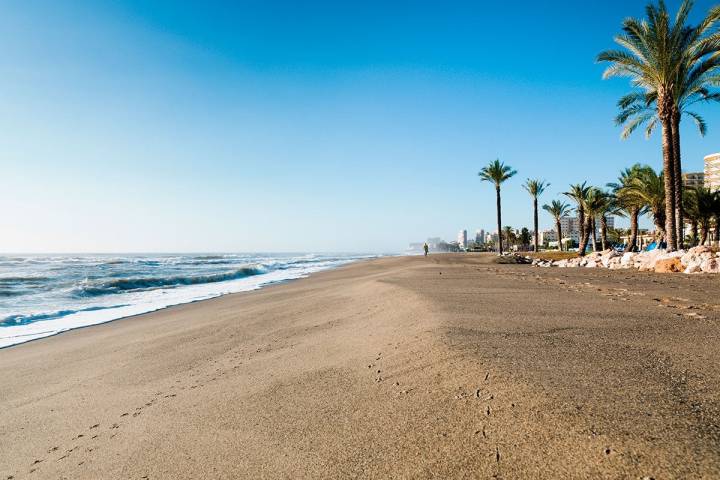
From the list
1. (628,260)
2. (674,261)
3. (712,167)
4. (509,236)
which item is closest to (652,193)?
(628,260)

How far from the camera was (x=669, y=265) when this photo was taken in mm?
14445

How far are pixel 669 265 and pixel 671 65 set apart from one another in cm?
972

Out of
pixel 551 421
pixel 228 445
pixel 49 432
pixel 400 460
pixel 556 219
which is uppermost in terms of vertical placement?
pixel 556 219

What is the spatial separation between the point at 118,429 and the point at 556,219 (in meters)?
63.4

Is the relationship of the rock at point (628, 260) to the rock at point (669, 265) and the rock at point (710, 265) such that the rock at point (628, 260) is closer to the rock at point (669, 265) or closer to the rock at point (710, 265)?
the rock at point (669, 265)

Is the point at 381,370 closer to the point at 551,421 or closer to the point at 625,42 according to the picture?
the point at 551,421

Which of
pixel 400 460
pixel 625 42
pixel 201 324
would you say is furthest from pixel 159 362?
pixel 625 42

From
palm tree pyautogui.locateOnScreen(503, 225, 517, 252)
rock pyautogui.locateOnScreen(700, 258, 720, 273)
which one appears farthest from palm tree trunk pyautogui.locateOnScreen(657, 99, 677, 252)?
palm tree pyautogui.locateOnScreen(503, 225, 517, 252)

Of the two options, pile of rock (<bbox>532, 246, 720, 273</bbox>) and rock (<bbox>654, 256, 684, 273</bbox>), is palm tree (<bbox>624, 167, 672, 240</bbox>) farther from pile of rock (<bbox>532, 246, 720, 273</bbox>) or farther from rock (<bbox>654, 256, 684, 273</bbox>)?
rock (<bbox>654, 256, 684, 273</bbox>)

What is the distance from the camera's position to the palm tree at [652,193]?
1205 inches

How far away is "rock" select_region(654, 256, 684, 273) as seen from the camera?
1421 centimetres

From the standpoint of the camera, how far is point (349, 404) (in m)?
3.15

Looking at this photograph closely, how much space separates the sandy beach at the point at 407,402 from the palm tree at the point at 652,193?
98.4 feet

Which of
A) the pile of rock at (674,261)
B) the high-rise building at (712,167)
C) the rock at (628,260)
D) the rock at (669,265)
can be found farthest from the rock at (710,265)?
the high-rise building at (712,167)
